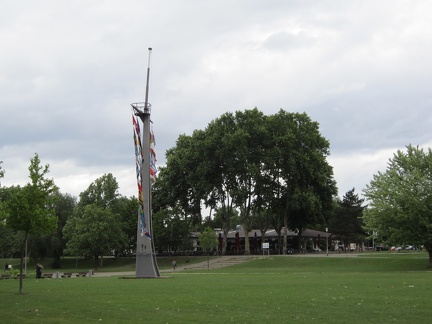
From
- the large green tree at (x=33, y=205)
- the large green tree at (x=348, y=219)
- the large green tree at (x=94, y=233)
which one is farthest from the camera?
the large green tree at (x=348, y=219)

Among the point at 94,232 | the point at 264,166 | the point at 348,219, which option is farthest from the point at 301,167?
the point at 94,232

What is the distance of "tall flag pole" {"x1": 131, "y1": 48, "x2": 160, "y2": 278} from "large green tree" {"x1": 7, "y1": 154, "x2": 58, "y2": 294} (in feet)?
51.5

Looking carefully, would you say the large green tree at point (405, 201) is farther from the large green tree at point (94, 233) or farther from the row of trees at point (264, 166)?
the large green tree at point (94, 233)

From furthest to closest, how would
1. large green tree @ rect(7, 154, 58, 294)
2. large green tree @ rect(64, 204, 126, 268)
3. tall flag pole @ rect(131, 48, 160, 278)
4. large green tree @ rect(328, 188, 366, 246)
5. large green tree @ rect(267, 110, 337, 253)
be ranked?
1. large green tree @ rect(328, 188, 366, 246)
2. large green tree @ rect(64, 204, 126, 268)
3. large green tree @ rect(267, 110, 337, 253)
4. tall flag pole @ rect(131, 48, 160, 278)
5. large green tree @ rect(7, 154, 58, 294)

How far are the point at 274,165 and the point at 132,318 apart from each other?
59.3 m

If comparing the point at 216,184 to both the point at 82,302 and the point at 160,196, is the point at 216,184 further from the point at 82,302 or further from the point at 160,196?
the point at 82,302

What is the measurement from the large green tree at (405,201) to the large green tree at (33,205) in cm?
3139

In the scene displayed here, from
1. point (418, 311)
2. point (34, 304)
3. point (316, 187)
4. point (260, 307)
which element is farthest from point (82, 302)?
point (316, 187)

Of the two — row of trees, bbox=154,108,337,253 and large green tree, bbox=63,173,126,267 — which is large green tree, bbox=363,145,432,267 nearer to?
row of trees, bbox=154,108,337,253

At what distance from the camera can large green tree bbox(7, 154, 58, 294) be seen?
23.5 meters

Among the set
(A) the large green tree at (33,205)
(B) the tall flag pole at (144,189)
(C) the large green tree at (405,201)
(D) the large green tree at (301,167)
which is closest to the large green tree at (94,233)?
(D) the large green tree at (301,167)

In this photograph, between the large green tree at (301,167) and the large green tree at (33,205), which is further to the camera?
the large green tree at (301,167)

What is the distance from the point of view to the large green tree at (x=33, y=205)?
23.5m

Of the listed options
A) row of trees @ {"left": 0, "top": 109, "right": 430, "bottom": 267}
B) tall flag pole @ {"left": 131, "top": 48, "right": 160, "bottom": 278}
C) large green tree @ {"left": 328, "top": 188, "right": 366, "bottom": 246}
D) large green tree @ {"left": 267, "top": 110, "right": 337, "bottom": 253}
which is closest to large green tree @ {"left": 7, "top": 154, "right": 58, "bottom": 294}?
tall flag pole @ {"left": 131, "top": 48, "right": 160, "bottom": 278}
